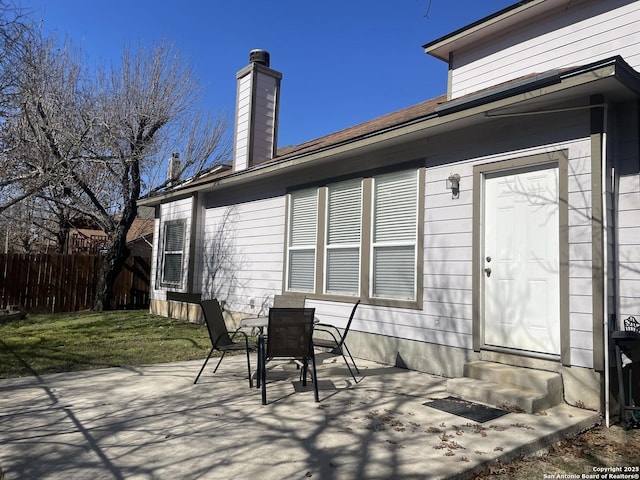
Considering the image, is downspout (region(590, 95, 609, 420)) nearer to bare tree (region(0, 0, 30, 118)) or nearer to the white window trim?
bare tree (region(0, 0, 30, 118))

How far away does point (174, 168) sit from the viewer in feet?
54.2

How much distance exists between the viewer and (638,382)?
13.7 ft

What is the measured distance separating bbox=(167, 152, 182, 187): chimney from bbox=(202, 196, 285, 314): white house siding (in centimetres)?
587

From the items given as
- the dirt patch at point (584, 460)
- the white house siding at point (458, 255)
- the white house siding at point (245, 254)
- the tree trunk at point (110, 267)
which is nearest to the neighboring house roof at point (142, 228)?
the tree trunk at point (110, 267)

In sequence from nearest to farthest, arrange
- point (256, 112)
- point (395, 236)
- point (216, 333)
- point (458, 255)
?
1. point (216, 333)
2. point (458, 255)
3. point (395, 236)
4. point (256, 112)

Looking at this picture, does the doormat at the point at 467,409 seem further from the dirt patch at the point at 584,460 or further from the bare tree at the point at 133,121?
the bare tree at the point at 133,121

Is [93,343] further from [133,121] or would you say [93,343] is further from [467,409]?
[133,121]

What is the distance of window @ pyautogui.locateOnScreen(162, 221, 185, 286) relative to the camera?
37.0ft

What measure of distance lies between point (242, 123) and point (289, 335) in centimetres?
778

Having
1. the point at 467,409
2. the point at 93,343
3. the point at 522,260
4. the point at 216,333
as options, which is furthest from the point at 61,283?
the point at 522,260

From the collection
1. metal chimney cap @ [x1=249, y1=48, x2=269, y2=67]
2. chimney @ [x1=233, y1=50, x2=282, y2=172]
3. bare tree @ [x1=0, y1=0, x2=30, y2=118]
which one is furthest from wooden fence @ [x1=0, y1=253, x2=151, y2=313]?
bare tree @ [x1=0, y1=0, x2=30, y2=118]

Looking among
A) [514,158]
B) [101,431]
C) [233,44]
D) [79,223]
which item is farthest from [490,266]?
[79,223]

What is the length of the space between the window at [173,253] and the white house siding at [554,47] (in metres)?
7.40

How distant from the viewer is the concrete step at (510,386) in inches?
155
